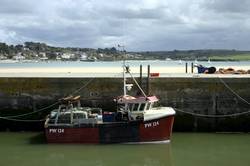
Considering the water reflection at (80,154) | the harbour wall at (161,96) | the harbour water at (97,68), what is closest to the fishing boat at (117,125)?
the water reflection at (80,154)

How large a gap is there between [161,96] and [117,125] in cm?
435

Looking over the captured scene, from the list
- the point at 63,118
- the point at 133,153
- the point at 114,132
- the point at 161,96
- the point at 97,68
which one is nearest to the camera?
the point at 133,153

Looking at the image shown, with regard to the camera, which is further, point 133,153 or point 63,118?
point 63,118

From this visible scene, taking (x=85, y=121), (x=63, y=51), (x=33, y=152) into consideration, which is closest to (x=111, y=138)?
(x=85, y=121)

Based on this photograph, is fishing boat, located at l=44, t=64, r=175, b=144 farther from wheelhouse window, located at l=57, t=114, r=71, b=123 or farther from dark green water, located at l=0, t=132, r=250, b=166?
dark green water, located at l=0, t=132, r=250, b=166

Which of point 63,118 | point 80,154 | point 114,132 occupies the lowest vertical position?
point 80,154

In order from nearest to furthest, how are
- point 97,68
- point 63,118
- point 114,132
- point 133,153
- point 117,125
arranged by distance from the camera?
1. point 133,153
2. point 117,125
3. point 114,132
4. point 63,118
5. point 97,68

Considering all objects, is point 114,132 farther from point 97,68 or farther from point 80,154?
point 97,68

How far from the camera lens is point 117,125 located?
25078 mm

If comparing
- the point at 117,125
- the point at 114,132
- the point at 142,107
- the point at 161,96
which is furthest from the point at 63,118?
the point at 161,96

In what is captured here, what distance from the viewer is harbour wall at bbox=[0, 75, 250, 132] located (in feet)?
92.6

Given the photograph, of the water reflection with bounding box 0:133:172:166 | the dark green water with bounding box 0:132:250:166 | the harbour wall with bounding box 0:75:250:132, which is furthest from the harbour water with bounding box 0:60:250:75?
the water reflection with bounding box 0:133:172:166

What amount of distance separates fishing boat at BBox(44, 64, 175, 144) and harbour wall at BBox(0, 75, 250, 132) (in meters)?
2.93

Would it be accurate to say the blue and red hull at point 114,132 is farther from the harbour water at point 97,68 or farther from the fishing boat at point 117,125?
the harbour water at point 97,68
